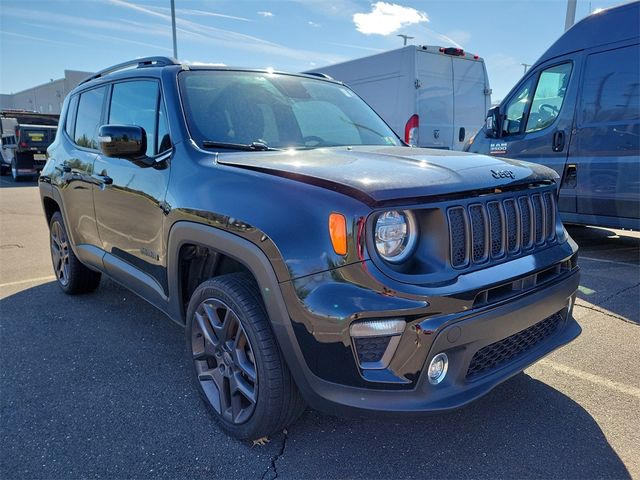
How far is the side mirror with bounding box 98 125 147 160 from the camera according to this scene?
268 cm

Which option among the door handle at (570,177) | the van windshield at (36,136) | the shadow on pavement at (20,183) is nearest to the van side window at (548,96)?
the door handle at (570,177)

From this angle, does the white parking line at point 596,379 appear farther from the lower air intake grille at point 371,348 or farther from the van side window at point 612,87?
the van side window at point 612,87

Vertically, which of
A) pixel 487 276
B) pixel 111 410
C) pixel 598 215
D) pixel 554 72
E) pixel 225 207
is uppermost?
pixel 554 72

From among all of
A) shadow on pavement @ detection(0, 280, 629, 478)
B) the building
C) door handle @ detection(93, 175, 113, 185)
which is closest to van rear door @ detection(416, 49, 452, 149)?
door handle @ detection(93, 175, 113, 185)

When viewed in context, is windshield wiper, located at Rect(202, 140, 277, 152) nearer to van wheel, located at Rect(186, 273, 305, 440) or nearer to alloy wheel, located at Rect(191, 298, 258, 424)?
van wheel, located at Rect(186, 273, 305, 440)

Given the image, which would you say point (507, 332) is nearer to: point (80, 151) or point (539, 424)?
point (539, 424)

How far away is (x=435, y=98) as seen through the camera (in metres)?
9.41

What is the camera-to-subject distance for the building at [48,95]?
39.1 metres

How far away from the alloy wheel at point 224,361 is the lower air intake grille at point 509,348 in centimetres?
97

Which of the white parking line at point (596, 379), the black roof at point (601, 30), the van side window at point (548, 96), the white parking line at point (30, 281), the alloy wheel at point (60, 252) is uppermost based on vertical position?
the black roof at point (601, 30)

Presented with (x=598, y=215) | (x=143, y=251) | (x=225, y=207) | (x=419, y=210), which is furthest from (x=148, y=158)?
(x=598, y=215)

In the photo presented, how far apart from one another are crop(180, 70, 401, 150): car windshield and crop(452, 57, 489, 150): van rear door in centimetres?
688

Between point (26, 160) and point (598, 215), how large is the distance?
1695cm

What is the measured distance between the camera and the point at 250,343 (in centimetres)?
215
